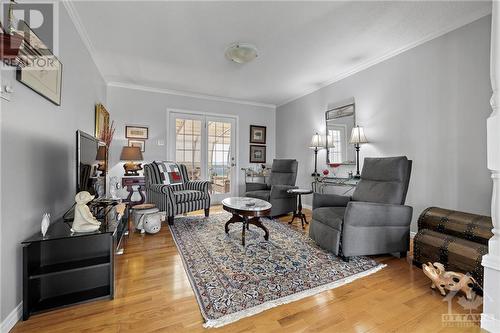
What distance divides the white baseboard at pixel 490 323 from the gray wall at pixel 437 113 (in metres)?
1.36

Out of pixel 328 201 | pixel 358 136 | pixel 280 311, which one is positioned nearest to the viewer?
pixel 280 311

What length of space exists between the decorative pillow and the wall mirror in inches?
105

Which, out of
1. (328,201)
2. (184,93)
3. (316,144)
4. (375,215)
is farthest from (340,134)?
(184,93)

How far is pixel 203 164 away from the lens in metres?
4.95

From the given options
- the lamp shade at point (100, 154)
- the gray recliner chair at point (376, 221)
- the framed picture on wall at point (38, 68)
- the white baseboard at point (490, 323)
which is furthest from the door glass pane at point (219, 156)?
the white baseboard at point (490, 323)

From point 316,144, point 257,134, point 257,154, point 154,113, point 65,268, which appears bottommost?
point 65,268

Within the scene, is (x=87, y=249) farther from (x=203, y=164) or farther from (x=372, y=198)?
(x=203, y=164)

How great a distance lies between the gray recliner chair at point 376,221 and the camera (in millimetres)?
2074

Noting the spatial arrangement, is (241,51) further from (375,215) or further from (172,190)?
(375,215)

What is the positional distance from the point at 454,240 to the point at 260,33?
8.97 ft

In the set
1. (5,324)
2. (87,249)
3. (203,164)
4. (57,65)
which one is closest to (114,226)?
(87,249)

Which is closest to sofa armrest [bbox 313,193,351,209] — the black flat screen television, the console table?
the console table

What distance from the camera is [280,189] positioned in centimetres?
367

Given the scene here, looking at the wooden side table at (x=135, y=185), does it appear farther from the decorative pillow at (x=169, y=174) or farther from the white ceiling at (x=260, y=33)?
the white ceiling at (x=260, y=33)
